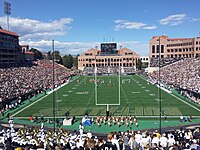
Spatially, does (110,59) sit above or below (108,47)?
below

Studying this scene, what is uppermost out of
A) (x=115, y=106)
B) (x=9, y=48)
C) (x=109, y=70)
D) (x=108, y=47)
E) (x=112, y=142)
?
(x=108, y=47)

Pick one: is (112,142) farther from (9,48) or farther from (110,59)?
(110,59)

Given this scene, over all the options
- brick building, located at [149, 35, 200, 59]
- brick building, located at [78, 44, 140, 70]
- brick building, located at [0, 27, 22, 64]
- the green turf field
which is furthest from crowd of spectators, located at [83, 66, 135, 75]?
the green turf field

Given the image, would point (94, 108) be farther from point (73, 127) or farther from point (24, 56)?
point (24, 56)

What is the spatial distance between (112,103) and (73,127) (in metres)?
11.2

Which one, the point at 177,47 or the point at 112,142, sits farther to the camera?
the point at 177,47

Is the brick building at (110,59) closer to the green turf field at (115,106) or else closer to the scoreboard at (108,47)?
the scoreboard at (108,47)

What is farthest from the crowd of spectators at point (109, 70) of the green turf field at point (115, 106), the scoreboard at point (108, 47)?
the green turf field at point (115, 106)

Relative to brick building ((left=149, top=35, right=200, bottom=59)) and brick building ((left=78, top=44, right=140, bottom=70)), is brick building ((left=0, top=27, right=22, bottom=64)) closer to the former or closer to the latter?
brick building ((left=78, top=44, right=140, bottom=70))

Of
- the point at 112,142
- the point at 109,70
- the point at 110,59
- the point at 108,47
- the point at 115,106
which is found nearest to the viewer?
the point at 112,142

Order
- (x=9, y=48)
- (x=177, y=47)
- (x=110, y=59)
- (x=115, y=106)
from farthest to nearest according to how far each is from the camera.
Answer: (x=110, y=59)
(x=177, y=47)
(x=9, y=48)
(x=115, y=106)

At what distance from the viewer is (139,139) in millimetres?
10289

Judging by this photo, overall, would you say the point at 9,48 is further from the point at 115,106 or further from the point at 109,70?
the point at 115,106

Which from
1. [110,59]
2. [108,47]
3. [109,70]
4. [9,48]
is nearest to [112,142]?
[9,48]
